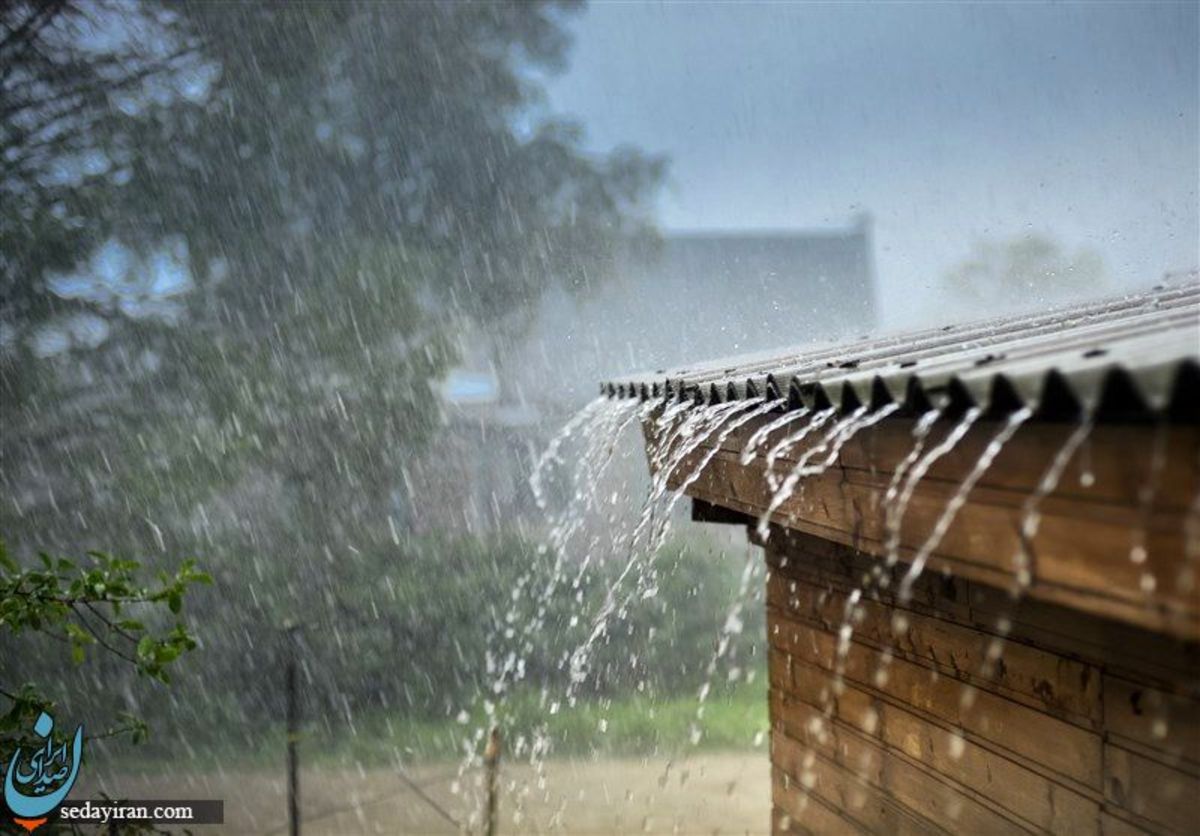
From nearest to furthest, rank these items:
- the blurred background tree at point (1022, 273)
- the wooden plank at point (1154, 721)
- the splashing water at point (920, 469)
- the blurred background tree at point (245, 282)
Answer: the splashing water at point (920, 469) < the wooden plank at point (1154, 721) < the blurred background tree at point (245, 282) < the blurred background tree at point (1022, 273)

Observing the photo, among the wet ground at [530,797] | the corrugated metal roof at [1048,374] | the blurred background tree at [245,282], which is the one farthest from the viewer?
the blurred background tree at [245,282]

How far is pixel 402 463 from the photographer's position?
13.4 meters

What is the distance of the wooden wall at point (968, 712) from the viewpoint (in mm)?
1700

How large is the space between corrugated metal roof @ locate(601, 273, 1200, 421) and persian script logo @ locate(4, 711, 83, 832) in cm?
252

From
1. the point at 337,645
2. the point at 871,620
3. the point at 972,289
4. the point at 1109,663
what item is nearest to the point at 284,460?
the point at 337,645

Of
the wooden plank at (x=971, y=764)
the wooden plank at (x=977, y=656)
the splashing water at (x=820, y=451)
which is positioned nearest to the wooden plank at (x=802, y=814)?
the wooden plank at (x=971, y=764)

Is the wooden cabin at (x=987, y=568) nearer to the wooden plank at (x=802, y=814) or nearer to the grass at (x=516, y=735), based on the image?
the wooden plank at (x=802, y=814)

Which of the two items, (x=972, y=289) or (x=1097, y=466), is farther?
(x=972, y=289)

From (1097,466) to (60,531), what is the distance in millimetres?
12717

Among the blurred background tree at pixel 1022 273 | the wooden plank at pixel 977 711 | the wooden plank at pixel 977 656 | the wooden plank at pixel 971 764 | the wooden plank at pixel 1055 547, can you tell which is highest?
the blurred background tree at pixel 1022 273

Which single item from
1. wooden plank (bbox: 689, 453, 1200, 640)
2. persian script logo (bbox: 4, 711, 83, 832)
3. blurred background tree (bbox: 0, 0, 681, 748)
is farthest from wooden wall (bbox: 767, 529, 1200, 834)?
blurred background tree (bbox: 0, 0, 681, 748)

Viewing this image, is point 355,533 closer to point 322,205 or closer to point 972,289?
point 322,205

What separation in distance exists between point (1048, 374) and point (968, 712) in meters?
1.25

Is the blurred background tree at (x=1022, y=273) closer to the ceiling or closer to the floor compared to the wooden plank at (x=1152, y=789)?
closer to the ceiling
